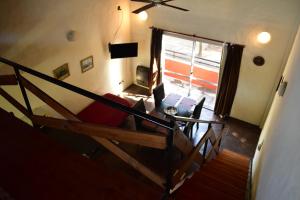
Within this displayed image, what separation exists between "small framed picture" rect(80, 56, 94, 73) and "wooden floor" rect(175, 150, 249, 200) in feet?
11.9

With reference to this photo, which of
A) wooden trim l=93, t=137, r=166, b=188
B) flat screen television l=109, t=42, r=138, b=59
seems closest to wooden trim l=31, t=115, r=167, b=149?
wooden trim l=93, t=137, r=166, b=188

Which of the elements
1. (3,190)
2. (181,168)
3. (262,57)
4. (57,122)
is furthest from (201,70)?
(3,190)

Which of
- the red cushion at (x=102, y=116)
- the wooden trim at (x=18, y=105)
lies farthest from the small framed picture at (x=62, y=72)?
A: the wooden trim at (x=18, y=105)

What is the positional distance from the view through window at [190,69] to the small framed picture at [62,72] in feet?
9.12

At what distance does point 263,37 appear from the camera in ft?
16.8

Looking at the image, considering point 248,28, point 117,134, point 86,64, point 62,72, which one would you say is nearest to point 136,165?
point 117,134

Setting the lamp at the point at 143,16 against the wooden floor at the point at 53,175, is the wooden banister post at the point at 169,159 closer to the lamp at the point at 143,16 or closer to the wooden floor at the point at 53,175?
the wooden floor at the point at 53,175

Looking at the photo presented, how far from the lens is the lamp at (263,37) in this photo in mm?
5074

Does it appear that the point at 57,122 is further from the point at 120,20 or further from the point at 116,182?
A: the point at 120,20

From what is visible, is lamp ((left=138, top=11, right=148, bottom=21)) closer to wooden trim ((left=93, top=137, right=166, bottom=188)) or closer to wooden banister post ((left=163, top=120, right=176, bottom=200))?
wooden trim ((left=93, top=137, right=166, bottom=188))

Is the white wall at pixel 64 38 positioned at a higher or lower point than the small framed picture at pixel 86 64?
higher

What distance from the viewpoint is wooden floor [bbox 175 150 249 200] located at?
2706 millimetres

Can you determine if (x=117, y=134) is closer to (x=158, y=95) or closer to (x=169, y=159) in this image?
(x=169, y=159)

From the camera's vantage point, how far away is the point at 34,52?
4535 mm
